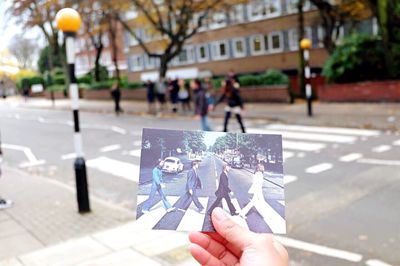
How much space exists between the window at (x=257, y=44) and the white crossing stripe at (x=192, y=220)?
4125 cm

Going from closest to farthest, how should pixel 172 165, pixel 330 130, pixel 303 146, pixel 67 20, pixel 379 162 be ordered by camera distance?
pixel 172 165 < pixel 67 20 < pixel 379 162 < pixel 303 146 < pixel 330 130

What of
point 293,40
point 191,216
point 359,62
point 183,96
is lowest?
point 191,216

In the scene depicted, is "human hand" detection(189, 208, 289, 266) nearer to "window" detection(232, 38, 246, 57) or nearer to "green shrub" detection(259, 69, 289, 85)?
"green shrub" detection(259, 69, 289, 85)

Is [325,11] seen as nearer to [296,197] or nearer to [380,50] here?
[380,50]

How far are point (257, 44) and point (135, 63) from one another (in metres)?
20.2

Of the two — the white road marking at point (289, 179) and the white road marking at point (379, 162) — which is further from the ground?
the white road marking at point (379, 162)

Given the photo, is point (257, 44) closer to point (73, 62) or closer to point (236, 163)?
point (73, 62)

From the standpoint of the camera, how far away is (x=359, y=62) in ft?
74.0

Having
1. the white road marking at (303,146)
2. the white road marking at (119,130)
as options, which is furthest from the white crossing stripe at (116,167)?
the white road marking at (119,130)

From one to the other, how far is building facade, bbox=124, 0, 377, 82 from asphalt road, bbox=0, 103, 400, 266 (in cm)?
1905

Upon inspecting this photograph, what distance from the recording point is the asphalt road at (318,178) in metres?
5.55

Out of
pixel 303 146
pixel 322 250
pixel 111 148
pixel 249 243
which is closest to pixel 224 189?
pixel 249 243

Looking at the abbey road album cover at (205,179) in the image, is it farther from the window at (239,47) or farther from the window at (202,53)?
the window at (202,53)

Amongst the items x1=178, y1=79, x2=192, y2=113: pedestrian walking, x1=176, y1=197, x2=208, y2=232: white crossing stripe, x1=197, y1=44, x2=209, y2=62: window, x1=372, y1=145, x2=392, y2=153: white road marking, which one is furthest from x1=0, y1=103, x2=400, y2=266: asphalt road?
x1=197, y1=44, x2=209, y2=62: window
